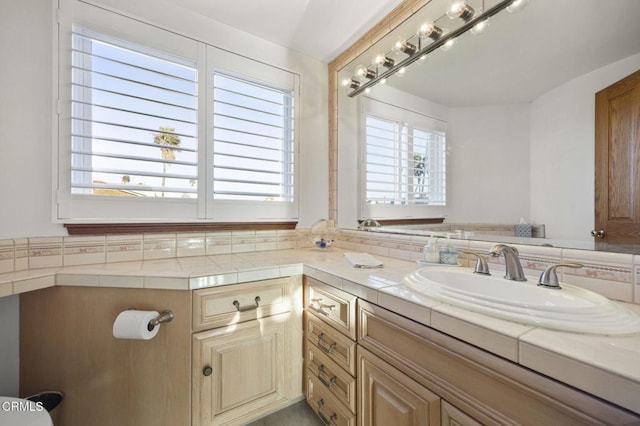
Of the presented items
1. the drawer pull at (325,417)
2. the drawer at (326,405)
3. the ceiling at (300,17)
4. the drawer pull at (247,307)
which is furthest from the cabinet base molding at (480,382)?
the ceiling at (300,17)

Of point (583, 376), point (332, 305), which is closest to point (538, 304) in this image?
point (583, 376)

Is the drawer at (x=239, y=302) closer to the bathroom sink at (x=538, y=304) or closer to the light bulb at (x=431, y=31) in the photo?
the bathroom sink at (x=538, y=304)

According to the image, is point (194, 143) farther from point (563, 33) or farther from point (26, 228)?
point (563, 33)

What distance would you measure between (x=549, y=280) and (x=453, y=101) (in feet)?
3.19

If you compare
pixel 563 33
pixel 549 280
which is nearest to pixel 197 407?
pixel 549 280

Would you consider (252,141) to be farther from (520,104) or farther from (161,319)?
(520,104)

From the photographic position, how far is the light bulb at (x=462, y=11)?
1.19 metres

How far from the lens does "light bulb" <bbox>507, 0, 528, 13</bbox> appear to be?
1.03 m

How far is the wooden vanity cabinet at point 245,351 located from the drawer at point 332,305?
9cm

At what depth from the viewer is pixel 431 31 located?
1.34 m

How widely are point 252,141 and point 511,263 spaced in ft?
5.05

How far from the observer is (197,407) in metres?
1.09

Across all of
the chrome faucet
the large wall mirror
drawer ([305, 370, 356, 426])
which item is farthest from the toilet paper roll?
the large wall mirror
